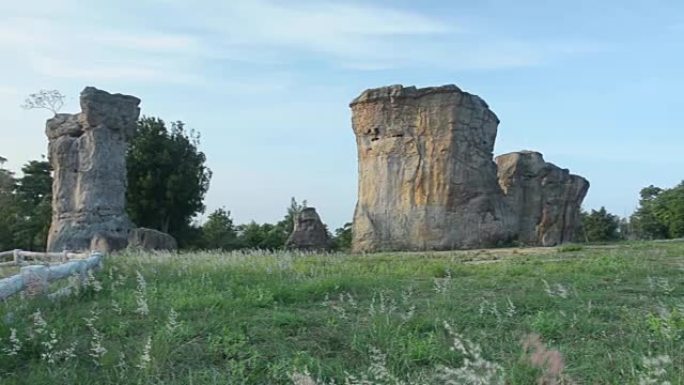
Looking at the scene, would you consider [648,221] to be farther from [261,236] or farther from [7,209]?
[7,209]

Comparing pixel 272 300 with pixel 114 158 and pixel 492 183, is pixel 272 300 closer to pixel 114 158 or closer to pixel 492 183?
pixel 492 183

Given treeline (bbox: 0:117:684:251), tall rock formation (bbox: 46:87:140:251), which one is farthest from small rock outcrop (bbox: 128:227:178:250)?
treeline (bbox: 0:117:684:251)

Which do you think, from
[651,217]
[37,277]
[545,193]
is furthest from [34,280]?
[651,217]

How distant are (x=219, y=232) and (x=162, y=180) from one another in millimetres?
7435

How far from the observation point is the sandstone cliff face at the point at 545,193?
31.5 m

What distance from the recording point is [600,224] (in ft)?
168

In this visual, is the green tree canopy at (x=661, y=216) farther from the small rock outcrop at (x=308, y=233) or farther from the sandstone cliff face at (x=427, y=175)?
the small rock outcrop at (x=308, y=233)

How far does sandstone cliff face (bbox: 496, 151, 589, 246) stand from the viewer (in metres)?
31.5

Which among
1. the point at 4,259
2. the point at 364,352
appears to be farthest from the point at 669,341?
the point at 4,259

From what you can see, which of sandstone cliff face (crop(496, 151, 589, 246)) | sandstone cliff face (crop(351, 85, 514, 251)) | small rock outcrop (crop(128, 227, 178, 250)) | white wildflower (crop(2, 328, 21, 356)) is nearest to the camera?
white wildflower (crop(2, 328, 21, 356))

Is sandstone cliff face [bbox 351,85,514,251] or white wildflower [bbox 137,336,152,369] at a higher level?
sandstone cliff face [bbox 351,85,514,251]

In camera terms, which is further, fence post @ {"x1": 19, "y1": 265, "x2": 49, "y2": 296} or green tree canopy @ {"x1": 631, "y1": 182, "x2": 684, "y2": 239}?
green tree canopy @ {"x1": 631, "y1": 182, "x2": 684, "y2": 239}

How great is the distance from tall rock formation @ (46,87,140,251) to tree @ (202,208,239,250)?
11.8 m

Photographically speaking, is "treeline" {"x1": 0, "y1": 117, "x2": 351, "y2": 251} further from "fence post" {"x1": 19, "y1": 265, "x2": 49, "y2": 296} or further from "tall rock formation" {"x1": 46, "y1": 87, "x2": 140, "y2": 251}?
"fence post" {"x1": 19, "y1": 265, "x2": 49, "y2": 296}
